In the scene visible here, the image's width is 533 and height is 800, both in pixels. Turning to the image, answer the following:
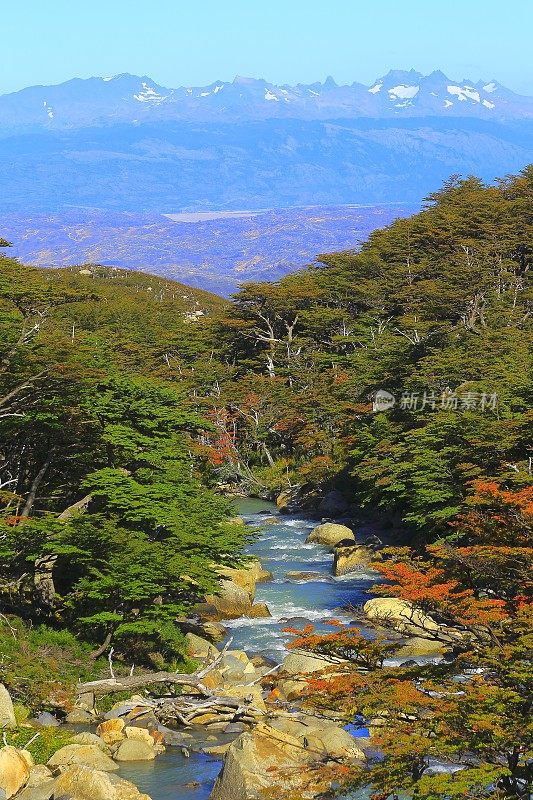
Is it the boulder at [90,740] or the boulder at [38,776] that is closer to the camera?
the boulder at [38,776]

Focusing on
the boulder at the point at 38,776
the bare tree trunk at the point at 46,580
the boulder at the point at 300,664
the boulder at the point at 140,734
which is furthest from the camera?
the bare tree trunk at the point at 46,580

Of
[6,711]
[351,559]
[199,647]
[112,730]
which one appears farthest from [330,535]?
[6,711]

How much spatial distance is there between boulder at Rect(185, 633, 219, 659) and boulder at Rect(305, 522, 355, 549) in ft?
45.7

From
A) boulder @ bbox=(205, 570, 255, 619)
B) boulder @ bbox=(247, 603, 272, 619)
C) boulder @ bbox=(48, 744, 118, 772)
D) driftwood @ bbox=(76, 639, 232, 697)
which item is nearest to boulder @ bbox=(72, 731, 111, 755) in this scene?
boulder @ bbox=(48, 744, 118, 772)

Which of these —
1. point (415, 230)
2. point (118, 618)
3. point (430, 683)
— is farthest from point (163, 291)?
point (430, 683)

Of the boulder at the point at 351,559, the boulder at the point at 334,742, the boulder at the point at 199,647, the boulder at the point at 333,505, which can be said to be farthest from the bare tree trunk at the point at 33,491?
the boulder at the point at 333,505

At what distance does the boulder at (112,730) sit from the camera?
1950cm

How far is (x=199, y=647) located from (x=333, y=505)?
68.2 feet

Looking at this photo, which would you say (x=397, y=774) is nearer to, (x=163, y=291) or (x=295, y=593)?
(x=295, y=593)

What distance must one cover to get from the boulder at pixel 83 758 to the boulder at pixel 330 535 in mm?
21786

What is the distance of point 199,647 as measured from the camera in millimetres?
25688

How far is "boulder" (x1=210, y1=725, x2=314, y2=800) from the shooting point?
1608cm

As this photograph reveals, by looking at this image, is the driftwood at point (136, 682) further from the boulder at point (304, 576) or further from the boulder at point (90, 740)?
the boulder at point (304, 576)

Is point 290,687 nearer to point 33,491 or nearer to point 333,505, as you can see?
point 33,491
